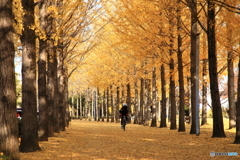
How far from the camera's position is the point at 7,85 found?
30.7 feet

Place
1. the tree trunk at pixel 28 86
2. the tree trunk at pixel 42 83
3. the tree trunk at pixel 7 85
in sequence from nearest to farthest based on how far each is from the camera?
the tree trunk at pixel 7 85, the tree trunk at pixel 28 86, the tree trunk at pixel 42 83

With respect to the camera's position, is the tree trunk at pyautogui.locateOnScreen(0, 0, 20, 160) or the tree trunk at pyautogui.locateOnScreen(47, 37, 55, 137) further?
the tree trunk at pyautogui.locateOnScreen(47, 37, 55, 137)

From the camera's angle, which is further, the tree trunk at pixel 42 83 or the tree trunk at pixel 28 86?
the tree trunk at pixel 42 83

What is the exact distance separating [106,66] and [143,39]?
56.5ft

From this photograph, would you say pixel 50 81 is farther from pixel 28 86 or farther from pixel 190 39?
pixel 190 39

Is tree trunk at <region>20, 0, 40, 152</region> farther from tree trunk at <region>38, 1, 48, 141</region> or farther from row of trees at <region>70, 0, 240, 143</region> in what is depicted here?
row of trees at <region>70, 0, 240, 143</region>

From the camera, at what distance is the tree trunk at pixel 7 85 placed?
9.25 metres

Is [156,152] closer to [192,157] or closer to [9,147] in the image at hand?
[192,157]

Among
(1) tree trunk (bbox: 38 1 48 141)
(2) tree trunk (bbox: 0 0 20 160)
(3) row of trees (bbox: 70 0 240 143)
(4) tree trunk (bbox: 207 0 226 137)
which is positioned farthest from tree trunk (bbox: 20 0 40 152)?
(4) tree trunk (bbox: 207 0 226 137)

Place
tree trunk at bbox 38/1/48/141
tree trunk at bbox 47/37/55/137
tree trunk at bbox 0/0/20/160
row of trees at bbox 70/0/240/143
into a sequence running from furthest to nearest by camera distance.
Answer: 1. tree trunk at bbox 47/37/55/137
2. row of trees at bbox 70/0/240/143
3. tree trunk at bbox 38/1/48/141
4. tree trunk at bbox 0/0/20/160

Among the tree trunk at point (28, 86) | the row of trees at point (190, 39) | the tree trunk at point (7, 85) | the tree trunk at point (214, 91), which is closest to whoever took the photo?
the tree trunk at point (7, 85)

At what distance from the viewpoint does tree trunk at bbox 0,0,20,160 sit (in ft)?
30.3

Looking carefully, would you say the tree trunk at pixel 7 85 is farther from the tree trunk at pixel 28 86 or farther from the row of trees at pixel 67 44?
the tree trunk at pixel 28 86

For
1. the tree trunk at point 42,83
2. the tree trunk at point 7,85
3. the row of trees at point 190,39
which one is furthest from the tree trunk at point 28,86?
the row of trees at point 190,39
